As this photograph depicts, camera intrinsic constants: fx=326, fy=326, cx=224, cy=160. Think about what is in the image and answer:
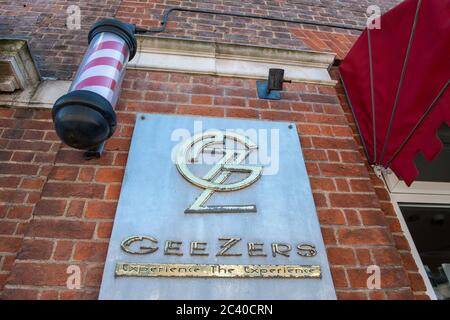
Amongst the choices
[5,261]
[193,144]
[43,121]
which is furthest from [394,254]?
[43,121]

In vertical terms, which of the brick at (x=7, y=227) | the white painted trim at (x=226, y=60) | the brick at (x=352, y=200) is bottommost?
the brick at (x=7, y=227)

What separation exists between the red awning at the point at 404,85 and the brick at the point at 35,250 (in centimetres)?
176

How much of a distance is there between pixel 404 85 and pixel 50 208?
197 cm

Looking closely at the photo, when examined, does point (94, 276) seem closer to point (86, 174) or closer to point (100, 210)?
point (100, 210)

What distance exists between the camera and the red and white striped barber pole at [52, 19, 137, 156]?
52.1 inches

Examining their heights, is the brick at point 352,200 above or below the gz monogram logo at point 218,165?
below

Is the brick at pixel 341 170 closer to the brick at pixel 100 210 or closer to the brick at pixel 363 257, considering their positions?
the brick at pixel 363 257

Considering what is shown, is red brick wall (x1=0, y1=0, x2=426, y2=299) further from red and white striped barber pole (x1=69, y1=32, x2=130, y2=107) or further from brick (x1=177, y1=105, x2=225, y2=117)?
red and white striped barber pole (x1=69, y1=32, x2=130, y2=107)

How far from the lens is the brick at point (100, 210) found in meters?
1.53

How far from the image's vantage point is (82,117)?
1.31 metres

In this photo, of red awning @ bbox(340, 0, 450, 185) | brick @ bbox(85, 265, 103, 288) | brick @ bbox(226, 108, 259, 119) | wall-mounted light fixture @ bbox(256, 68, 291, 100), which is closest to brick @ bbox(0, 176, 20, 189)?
brick @ bbox(85, 265, 103, 288)

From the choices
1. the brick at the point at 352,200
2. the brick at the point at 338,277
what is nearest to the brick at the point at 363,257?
the brick at the point at 338,277

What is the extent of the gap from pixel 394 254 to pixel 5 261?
1821 millimetres
